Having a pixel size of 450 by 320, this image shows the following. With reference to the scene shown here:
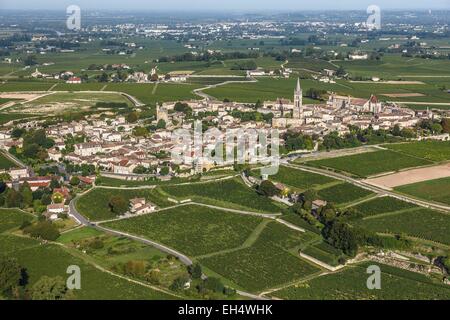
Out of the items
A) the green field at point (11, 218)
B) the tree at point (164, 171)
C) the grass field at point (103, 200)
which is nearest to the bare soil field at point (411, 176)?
the tree at point (164, 171)

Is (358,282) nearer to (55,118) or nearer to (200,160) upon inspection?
(200,160)

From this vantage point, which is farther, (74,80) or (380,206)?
(74,80)

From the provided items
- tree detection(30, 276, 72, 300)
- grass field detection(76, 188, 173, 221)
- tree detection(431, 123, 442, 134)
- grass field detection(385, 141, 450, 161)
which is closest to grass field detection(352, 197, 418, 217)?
grass field detection(76, 188, 173, 221)

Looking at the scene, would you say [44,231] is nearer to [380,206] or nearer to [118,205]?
[118,205]

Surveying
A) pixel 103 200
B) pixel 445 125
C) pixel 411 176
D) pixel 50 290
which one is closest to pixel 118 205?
pixel 103 200

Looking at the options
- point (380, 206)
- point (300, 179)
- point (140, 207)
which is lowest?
point (380, 206)
